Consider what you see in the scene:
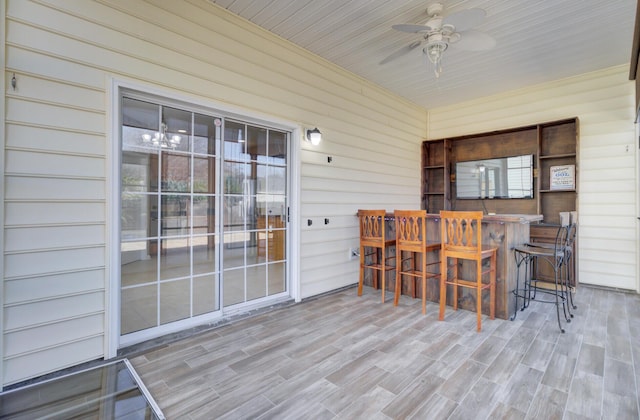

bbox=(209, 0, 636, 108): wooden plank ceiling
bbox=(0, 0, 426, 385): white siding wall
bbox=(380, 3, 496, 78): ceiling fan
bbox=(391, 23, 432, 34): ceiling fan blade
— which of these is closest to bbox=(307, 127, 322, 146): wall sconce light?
bbox=(0, 0, 426, 385): white siding wall

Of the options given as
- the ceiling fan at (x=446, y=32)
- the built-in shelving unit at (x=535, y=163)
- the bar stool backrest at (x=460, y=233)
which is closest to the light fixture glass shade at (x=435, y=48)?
the ceiling fan at (x=446, y=32)

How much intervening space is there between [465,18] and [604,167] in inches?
141

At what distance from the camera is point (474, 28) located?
11.4 ft

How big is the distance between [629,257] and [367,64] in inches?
183

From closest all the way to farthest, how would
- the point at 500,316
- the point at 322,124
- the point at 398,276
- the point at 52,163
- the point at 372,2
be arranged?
the point at 52,163 < the point at 372,2 < the point at 500,316 < the point at 398,276 < the point at 322,124

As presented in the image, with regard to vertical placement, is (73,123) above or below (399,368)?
above

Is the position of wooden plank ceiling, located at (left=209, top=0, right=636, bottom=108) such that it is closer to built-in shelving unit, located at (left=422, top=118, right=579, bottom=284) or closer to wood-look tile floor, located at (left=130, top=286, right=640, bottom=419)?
built-in shelving unit, located at (left=422, top=118, right=579, bottom=284)

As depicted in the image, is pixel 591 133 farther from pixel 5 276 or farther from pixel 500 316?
pixel 5 276

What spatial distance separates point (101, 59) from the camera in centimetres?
242

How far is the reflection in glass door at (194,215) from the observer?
8.92 ft

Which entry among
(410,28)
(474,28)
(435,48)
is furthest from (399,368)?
(474,28)

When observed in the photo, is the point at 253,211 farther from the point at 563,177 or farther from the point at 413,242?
the point at 563,177

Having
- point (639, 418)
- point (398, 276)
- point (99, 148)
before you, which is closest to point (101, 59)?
point (99, 148)

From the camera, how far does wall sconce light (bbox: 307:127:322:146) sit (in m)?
3.94
